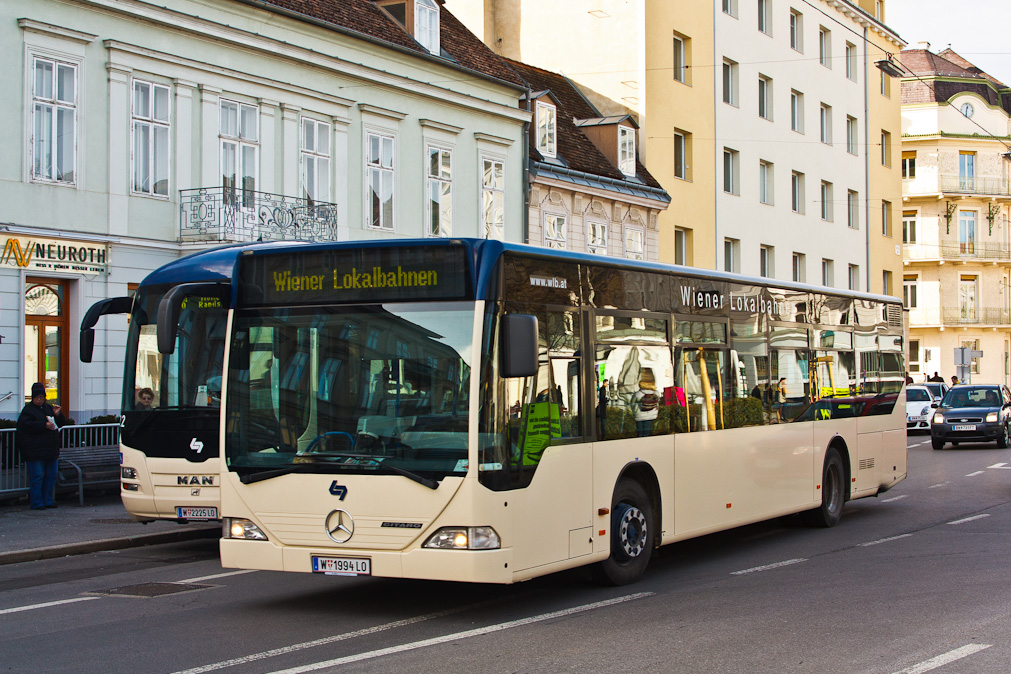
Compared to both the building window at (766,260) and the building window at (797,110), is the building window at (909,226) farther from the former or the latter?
A: the building window at (766,260)

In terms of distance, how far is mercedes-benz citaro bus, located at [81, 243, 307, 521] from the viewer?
45.8ft

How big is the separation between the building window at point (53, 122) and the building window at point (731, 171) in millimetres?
26031

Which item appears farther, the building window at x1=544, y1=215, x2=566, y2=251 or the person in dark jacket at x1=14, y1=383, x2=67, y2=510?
the building window at x1=544, y1=215, x2=566, y2=251

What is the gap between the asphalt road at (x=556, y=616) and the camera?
7.54 m

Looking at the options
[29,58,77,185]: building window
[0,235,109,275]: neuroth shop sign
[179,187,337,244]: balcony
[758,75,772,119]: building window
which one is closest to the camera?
[0,235,109,275]: neuroth shop sign

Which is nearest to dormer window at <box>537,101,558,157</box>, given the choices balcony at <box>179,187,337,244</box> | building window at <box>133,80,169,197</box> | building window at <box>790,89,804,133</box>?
balcony at <box>179,187,337,244</box>

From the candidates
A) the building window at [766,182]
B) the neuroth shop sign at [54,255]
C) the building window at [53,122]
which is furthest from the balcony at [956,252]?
the building window at [53,122]

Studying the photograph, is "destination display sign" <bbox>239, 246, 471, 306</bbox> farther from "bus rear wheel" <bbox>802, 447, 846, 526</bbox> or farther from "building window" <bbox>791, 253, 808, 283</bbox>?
"building window" <bbox>791, 253, 808, 283</bbox>

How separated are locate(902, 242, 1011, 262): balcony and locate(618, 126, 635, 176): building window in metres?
36.4

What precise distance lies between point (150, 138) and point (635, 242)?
58.8ft

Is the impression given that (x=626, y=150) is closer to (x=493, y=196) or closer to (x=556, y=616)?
(x=493, y=196)

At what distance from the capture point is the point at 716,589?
10.2 m

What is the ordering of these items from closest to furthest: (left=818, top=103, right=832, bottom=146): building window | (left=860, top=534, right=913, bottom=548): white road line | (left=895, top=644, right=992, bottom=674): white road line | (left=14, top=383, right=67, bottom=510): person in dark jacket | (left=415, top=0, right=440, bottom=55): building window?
(left=895, top=644, right=992, bottom=674): white road line < (left=860, top=534, right=913, bottom=548): white road line < (left=14, top=383, right=67, bottom=510): person in dark jacket < (left=415, top=0, right=440, bottom=55): building window < (left=818, top=103, right=832, bottom=146): building window

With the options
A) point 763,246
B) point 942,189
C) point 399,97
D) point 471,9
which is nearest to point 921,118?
point 942,189
